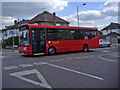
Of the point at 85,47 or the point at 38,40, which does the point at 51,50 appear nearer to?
the point at 38,40

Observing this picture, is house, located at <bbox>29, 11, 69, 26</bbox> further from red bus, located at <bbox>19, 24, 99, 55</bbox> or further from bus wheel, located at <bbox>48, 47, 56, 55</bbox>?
bus wheel, located at <bbox>48, 47, 56, 55</bbox>

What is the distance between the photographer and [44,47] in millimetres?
12664

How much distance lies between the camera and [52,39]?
13289mm

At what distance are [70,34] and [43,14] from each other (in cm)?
3011

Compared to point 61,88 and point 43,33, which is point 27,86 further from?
point 43,33

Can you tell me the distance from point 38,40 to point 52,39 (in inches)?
66.4

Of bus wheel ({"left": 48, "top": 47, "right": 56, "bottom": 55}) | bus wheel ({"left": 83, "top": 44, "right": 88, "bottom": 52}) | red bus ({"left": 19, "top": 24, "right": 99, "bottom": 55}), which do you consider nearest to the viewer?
red bus ({"left": 19, "top": 24, "right": 99, "bottom": 55})

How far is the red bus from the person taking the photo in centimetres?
1188

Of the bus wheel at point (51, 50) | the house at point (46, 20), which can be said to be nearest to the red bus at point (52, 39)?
the bus wheel at point (51, 50)

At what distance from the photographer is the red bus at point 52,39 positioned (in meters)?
11.9

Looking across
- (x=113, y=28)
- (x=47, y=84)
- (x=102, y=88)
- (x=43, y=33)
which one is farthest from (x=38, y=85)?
(x=113, y=28)

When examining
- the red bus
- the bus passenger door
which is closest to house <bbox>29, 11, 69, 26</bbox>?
the red bus

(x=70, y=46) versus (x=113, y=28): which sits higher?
(x=113, y=28)

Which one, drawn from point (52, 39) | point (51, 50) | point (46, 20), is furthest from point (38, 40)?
point (46, 20)
